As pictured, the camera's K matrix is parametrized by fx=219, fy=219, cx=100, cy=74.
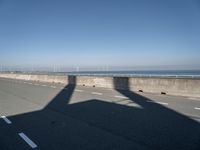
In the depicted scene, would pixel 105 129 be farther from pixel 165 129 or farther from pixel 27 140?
pixel 27 140

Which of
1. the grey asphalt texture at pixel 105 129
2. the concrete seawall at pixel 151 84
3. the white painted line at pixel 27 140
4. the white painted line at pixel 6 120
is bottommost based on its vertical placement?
the white painted line at pixel 6 120

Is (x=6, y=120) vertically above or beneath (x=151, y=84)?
beneath

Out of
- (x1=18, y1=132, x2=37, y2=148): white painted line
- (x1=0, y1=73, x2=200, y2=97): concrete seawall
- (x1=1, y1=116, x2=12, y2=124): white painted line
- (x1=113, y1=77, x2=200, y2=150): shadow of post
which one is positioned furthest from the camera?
(x1=0, y1=73, x2=200, y2=97): concrete seawall

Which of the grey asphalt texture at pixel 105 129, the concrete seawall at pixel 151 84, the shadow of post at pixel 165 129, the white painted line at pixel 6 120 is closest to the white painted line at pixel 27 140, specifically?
the grey asphalt texture at pixel 105 129

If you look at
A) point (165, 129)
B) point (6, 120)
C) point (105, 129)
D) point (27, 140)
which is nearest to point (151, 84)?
point (165, 129)

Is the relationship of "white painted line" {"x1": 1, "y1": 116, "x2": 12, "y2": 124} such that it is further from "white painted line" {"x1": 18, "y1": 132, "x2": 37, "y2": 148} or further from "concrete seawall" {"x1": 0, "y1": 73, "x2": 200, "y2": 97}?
"concrete seawall" {"x1": 0, "y1": 73, "x2": 200, "y2": 97}

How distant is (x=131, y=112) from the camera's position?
8.91m

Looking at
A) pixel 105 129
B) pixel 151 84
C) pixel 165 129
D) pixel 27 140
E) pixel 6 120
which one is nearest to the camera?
pixel 27 140

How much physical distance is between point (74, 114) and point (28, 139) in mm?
3198

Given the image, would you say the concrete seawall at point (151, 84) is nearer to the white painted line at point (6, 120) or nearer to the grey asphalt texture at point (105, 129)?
the grey asphalt texture at point (105, 129)

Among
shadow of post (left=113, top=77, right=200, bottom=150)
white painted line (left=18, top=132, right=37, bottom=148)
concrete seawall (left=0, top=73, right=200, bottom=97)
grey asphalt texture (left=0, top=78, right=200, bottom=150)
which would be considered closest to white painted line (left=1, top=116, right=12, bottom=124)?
grey asphalt texture (left=0, top=78, right=200, bottom=150)

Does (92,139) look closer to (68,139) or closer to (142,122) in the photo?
(68,139)

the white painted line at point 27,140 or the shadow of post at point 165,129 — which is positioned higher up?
the shadow of post at point 165,129

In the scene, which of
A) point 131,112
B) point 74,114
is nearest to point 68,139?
point 74,114
